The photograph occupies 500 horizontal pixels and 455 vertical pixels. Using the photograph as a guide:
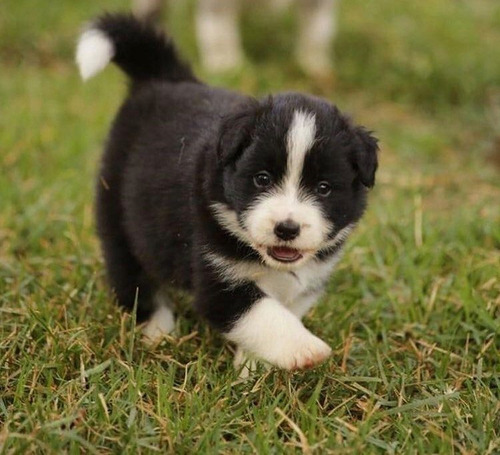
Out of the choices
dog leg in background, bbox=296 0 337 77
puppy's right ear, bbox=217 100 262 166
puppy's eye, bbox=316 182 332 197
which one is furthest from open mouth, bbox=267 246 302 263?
dog leg in background, bbox=296 0 337 77

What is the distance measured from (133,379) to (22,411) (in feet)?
1.30

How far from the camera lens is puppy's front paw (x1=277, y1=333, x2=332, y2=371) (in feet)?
9.96

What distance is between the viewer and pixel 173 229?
11.5 feet

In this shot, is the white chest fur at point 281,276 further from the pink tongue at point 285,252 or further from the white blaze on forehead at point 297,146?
the white blaze on forehead at point 297,146

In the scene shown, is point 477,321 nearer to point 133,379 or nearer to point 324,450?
point 324,450

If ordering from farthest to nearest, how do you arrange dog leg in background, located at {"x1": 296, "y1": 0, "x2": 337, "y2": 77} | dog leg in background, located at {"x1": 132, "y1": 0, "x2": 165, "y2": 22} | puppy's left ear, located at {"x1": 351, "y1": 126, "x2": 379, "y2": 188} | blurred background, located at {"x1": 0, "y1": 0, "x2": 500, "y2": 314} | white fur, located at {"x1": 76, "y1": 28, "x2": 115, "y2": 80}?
1. dog leg in background, located at {"x1": 132, "y1": 0, "x2": 165, "y2": 22}
2. dog leg in background, located at {"x1": 296, "y1": 0, "x2": 337, "y2": 77}
3. blurred background, located at {"x1": 0, "y1": 0, "x2": 500, "y2": 314}
4. white fur, located at {"x1": 76, "y1": 28, "x2": 115, "y2": 80}
5. puppy's left ear, located at {"x1": 351, "y1": 126, "x2": 379, "y2": 188}

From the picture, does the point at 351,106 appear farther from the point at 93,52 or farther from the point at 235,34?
the point at 93,52

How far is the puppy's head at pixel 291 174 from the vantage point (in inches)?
116

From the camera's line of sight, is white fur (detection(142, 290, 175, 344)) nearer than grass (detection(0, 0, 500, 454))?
No

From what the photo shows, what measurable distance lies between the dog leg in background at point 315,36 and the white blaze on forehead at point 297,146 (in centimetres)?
565

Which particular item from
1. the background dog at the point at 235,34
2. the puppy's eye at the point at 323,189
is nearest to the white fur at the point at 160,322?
the puppy's eye at the point at 323,189

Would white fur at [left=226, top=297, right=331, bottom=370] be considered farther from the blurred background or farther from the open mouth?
the blurred background

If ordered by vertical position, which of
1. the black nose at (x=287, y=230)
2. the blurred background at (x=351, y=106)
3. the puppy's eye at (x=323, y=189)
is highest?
the puppy's eye at (x=323, y=189)

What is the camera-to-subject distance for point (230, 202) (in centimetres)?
315
